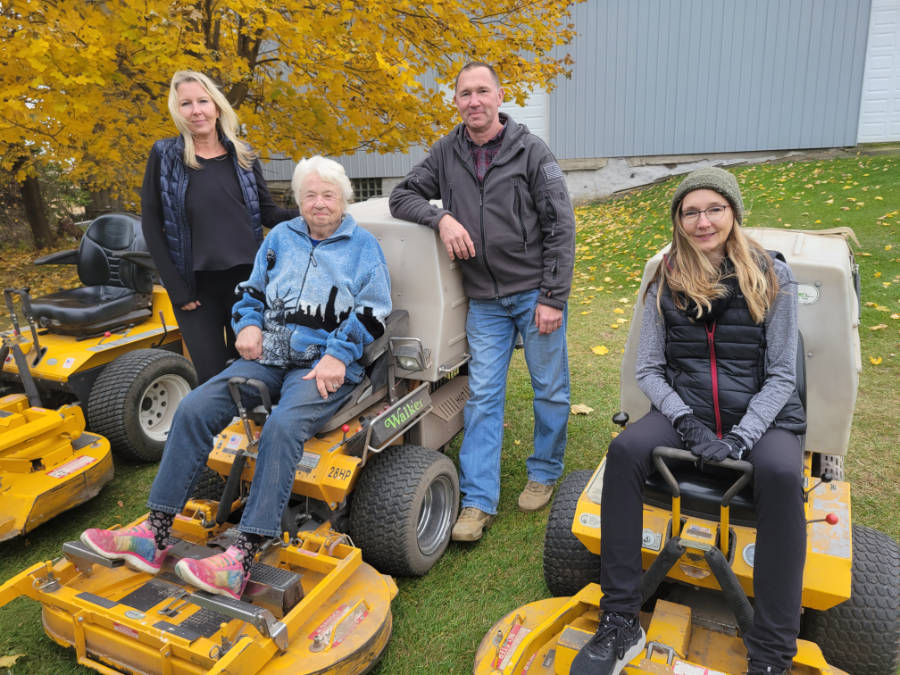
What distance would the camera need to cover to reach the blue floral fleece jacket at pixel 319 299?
9.55ft

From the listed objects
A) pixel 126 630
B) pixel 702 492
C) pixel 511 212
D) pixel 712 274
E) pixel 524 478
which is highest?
pixel 511 212

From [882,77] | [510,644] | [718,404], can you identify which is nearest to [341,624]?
[510,644]

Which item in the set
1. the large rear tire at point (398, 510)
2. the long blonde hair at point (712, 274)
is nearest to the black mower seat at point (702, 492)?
the long blonde hair at point (712, 274)

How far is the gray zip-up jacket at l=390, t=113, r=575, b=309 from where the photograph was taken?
10.3 ft

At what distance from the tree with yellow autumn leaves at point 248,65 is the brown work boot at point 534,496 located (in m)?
2.74

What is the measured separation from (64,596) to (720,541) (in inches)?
87.6

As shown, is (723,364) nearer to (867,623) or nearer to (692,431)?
(692,431)

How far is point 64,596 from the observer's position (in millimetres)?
2395

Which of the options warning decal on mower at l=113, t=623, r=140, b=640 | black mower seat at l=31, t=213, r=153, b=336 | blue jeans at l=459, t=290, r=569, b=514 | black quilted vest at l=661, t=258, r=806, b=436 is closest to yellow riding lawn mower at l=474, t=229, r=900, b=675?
black quilted vest at l=661, t=258, r=806, b=436

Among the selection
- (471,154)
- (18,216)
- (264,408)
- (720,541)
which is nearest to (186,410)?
(264,408)

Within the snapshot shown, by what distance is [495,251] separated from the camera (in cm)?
319

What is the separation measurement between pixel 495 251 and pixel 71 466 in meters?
2.40

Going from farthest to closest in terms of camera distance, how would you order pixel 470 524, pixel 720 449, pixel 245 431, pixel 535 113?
pixel 535 113, pixel 470 524, pixel 245 431, pixel 720 449

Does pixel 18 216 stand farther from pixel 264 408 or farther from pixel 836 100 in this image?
pixel 836 100
